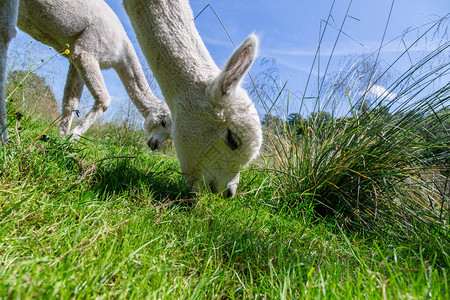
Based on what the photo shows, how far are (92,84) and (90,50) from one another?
0.64 metres

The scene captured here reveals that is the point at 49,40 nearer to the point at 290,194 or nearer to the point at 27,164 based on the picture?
the point at 27,164

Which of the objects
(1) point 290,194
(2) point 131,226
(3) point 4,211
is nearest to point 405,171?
(1) point 290,194

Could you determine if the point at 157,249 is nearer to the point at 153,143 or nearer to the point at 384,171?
the point at 384,171

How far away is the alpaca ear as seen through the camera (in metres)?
2.05

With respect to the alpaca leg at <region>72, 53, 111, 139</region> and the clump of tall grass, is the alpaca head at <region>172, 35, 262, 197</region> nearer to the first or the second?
the clump of tall grass

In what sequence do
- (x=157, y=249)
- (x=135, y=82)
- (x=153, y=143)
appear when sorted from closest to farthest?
A: (x=157, y=249) < (x=153, y=143) < (x=135, y=82)

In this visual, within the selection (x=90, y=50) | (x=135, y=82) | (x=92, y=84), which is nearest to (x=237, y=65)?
(x=92, y=84)

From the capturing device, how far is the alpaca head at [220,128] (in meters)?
2.16

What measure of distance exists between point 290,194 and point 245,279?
4.31ft

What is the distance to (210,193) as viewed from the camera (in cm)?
222

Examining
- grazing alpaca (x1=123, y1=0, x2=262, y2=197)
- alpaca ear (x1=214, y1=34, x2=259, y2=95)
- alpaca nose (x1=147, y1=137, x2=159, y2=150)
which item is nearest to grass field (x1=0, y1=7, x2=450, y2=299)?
grazing alpaca (x1=123, y1=0, x2=262, y2=197)

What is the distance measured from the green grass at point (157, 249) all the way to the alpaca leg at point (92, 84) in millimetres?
2878

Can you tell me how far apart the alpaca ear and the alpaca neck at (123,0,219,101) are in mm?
254

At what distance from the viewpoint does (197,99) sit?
2322 millimetres
